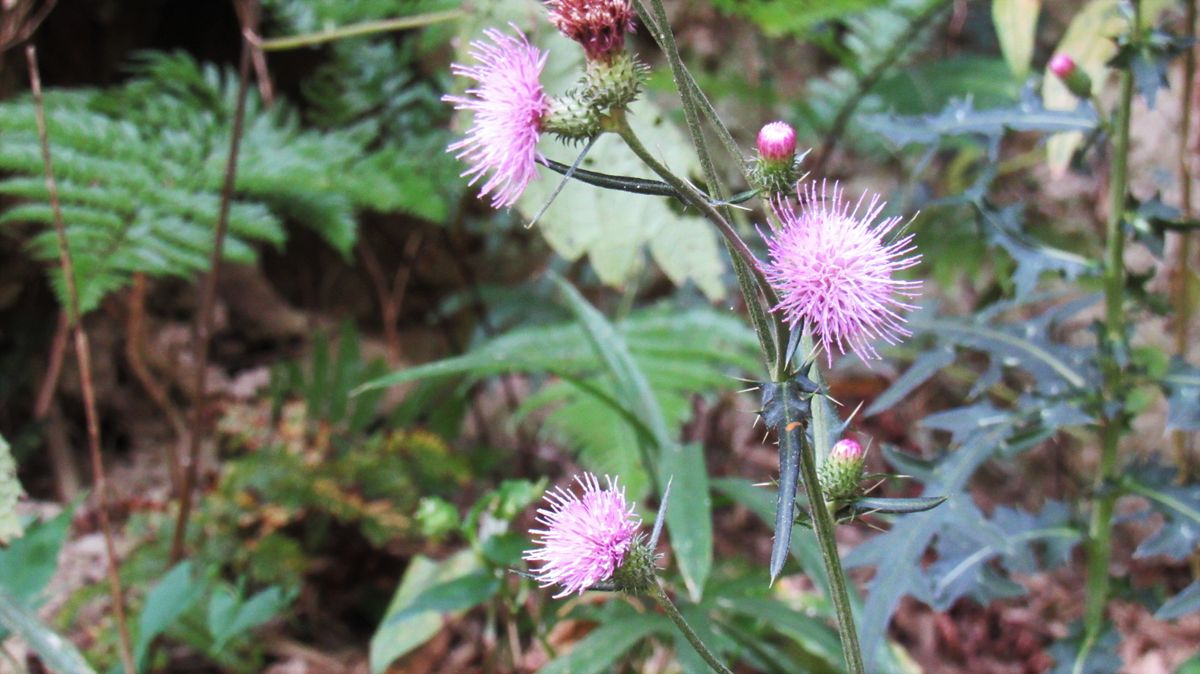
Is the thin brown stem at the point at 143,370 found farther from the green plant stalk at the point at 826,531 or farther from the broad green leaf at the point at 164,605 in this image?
the green plant stalk at the point at 826,531

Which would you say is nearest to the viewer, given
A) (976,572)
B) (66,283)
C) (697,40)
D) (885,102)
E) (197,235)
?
(976,572)

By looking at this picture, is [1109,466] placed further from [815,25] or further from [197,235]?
[197,235]

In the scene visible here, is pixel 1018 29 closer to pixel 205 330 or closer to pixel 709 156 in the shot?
pixel 709 156

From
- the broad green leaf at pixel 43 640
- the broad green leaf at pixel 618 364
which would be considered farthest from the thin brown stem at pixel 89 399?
the broad green leaf at pixel 618 364

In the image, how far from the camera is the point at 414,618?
5.29 ft

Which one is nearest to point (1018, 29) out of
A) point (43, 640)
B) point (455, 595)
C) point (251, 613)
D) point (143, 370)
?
point (455, 595)

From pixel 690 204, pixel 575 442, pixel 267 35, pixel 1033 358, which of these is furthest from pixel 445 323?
pixel 690 204

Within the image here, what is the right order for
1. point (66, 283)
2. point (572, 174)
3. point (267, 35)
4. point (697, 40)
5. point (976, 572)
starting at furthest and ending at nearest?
point (697, 40)
point (267, 35)
point (66, 283)
point (976, 572)
point (572, 174)

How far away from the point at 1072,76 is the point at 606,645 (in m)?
1.06

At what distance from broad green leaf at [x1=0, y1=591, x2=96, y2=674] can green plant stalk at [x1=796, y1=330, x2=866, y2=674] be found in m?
0.94

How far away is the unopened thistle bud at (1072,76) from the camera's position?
144 centimetres

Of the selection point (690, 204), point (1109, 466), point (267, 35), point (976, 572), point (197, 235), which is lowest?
point (976, 572)

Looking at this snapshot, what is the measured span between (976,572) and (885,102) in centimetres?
133

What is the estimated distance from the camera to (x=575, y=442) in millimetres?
1896
